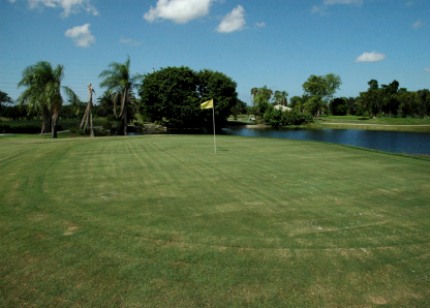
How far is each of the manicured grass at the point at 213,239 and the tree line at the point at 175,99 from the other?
1367 inches

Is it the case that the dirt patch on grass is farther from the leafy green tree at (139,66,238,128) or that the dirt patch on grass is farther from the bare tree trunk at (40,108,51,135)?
the leafy green tree at (139,66,238,128)

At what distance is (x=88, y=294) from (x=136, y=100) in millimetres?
58228

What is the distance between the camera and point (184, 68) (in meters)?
70.3

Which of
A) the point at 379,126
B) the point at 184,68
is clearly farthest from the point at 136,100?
the point at 379,126

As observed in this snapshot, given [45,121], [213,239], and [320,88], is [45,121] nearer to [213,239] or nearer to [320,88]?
[213,239]

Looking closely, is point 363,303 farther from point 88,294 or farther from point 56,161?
point 56,161

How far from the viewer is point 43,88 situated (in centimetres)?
4406

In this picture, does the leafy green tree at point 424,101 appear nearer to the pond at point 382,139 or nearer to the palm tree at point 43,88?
the pond at point 382,139

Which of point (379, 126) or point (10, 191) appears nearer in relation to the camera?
point (10, 191)

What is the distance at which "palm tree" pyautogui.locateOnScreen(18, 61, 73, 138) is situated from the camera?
43.2m

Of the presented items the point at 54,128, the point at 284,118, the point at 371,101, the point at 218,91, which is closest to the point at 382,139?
the point at 218,91

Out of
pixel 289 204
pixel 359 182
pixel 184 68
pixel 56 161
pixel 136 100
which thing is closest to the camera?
A: pixel 289 204

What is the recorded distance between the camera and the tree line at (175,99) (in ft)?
145

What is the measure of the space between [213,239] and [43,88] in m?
44.0
